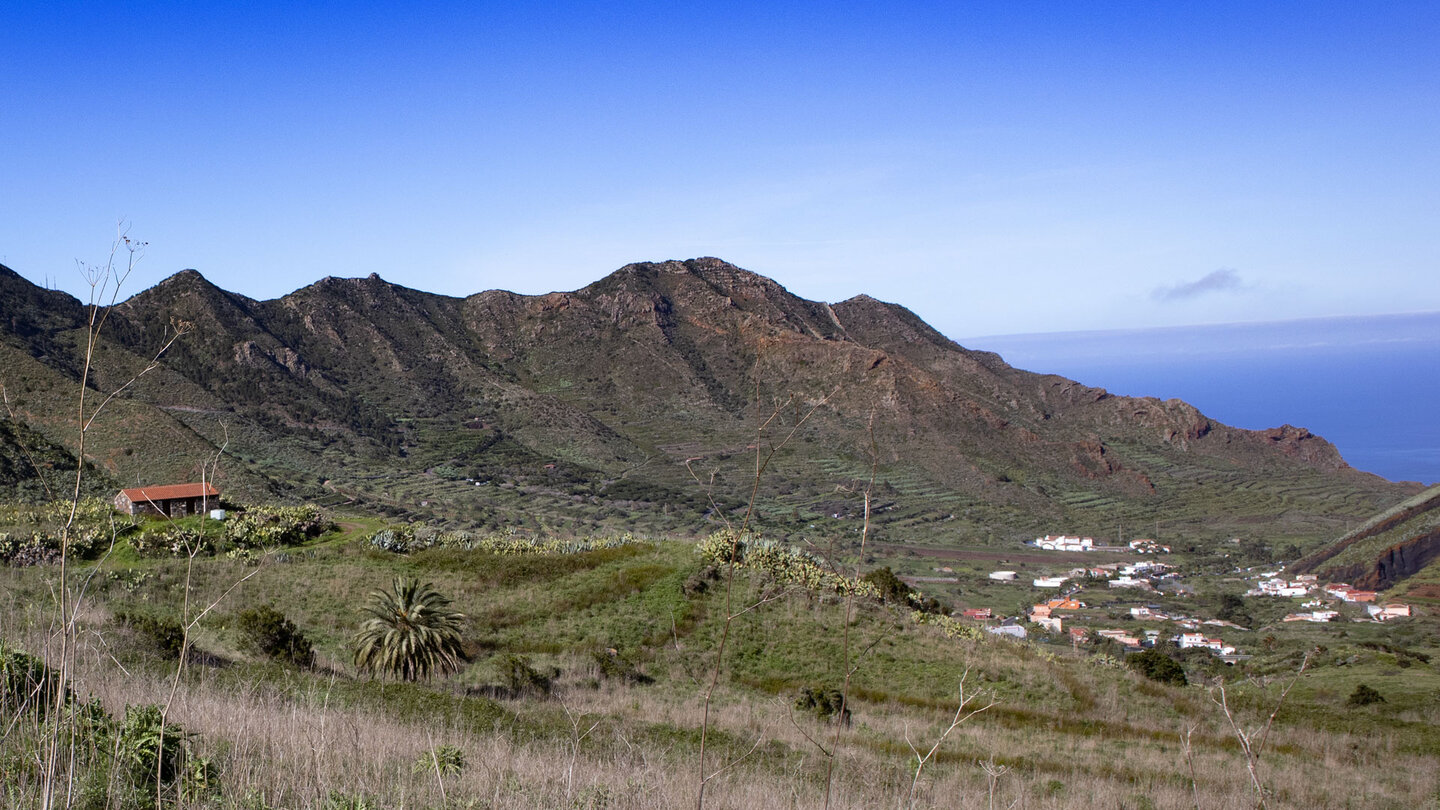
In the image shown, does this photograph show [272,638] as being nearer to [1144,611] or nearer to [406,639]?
[406,639]

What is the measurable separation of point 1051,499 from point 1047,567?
18286 millimetres

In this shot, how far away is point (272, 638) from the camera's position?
38.4 ft

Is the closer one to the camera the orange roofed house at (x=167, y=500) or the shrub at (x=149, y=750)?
the shrub at (x=149, y=750)

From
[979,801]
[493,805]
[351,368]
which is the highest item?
[351,368]

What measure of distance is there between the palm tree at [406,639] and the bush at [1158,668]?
12163 mm

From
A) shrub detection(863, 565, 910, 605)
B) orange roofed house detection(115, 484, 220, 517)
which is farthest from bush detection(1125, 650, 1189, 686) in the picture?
orange roofed house detection(115, 484, 220, 517)

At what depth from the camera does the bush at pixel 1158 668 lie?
15.4 m

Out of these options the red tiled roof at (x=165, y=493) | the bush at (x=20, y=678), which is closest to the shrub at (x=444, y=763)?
the bush at (x=20, y=678)

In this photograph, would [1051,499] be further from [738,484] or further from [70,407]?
[70,407]

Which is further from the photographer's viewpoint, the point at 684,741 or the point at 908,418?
the point at 908,418

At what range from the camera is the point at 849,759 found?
7.88 meters

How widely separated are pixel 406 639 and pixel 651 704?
3.45m

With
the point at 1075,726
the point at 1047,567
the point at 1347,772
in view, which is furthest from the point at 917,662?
Result: the point at 1047,567

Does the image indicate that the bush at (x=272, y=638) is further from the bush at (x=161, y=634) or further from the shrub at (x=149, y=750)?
the shrub at (x=149, y=750)
